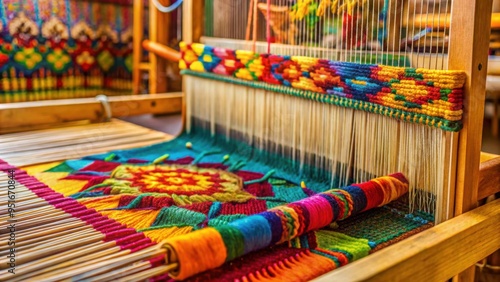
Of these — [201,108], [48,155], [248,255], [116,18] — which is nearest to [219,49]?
[201,108]

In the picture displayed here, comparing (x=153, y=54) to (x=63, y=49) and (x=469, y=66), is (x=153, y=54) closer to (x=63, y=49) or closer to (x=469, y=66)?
(x=63, y=49)

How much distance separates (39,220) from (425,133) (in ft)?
2.36

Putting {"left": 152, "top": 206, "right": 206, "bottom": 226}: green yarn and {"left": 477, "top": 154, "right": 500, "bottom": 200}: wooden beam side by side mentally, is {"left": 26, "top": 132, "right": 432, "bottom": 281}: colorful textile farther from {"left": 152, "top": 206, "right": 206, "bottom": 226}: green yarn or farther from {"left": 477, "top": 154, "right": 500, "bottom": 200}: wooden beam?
→ {"left": 477, "top": 154, "right": 500, "bottom": 200}: wooden beam

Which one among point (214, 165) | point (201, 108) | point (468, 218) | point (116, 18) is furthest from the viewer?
point (116, 18)

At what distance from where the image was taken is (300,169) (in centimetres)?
127

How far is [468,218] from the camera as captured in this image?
90 centimetres

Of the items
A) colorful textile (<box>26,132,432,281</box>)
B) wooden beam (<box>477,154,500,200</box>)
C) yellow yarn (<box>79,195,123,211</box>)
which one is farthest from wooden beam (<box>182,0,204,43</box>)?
wooden beam (<box>477,154,500,200</box>)

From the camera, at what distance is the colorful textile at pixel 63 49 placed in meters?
2.25

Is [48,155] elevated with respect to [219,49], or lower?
lower

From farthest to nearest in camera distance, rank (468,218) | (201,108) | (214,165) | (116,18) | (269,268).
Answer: (116,18)
(201,108)
(214,165)
(468,218)
(269,268)

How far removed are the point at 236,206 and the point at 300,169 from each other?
10.5 inches

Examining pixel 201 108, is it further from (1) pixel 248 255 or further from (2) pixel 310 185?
(1) pixel 248 255

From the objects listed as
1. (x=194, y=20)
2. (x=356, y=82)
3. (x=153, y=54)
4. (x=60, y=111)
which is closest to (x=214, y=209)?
(x=356, y=82)

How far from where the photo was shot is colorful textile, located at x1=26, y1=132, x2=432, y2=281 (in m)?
0.77
